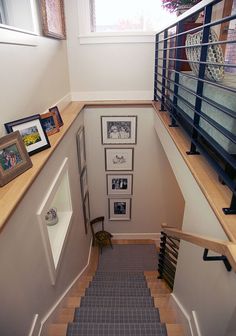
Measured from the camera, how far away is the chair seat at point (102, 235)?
4.38m

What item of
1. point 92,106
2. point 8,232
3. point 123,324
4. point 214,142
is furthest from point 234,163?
point 92,106

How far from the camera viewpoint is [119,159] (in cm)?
391

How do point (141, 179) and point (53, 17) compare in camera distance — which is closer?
point (53, 17)

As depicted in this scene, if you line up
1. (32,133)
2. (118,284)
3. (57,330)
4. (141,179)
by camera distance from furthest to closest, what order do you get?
(141,179)
(118,284)
(57,330)
(32,133)

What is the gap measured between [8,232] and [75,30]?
10.4ft

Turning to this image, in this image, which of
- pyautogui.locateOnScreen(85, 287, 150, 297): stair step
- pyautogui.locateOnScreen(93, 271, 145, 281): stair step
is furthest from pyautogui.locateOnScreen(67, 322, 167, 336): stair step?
pyautogui.locateOnScreen(93, 271, 145, 281): stair step

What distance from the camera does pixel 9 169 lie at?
129cm

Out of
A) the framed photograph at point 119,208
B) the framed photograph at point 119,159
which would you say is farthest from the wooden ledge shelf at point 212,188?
the framed photograph at point 119,208

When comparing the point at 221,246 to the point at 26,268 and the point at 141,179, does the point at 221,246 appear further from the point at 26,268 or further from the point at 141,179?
the point at 141,179

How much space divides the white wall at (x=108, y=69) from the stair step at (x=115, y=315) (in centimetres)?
286

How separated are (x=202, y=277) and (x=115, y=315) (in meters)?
1.10

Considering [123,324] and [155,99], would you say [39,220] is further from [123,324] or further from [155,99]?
[155,99]

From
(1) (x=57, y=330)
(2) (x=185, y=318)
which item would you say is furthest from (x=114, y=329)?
(2) (x=185, y=318)

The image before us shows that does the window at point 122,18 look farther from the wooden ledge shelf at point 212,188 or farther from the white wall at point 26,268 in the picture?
the wooden ledge shelf at point 212,188
